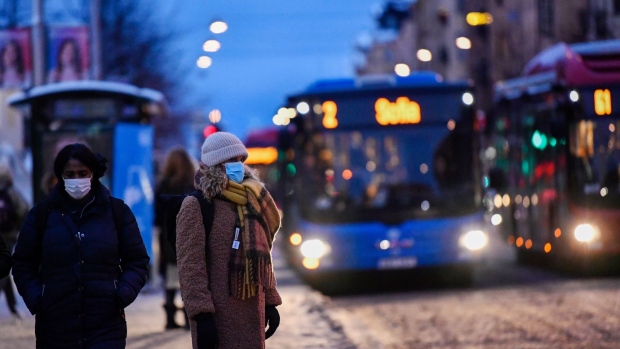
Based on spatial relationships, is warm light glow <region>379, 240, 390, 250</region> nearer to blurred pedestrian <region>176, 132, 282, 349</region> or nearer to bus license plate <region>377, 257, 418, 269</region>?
bus license plate <region>377, 257, 418, 269</region>

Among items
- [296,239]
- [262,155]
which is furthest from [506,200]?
[262,155]

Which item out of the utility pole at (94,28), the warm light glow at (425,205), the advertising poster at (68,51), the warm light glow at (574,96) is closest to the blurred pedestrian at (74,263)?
the warm light glow at (425,205)

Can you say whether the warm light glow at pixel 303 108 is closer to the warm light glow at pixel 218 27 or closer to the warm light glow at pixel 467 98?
the warm light glow at pixel 467 98

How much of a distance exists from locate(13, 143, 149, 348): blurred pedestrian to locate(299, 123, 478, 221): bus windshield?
12.5 meters

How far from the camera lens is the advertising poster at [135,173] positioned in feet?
66.1

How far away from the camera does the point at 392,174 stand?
19.0m

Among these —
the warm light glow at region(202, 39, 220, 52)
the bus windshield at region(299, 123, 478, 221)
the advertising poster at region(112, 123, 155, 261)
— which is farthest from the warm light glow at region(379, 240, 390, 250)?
the warm light glow at region(202, 39, 220, 52)

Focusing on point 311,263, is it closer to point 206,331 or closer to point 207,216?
point 207,216

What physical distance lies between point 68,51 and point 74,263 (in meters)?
15.7

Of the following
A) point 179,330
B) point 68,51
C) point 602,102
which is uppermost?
point 68,51

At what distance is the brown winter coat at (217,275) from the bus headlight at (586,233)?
13.5 metres

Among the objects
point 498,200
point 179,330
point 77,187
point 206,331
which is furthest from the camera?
point 498,200

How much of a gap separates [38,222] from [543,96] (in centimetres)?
1541

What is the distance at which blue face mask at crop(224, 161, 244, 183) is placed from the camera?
21.1 ft
